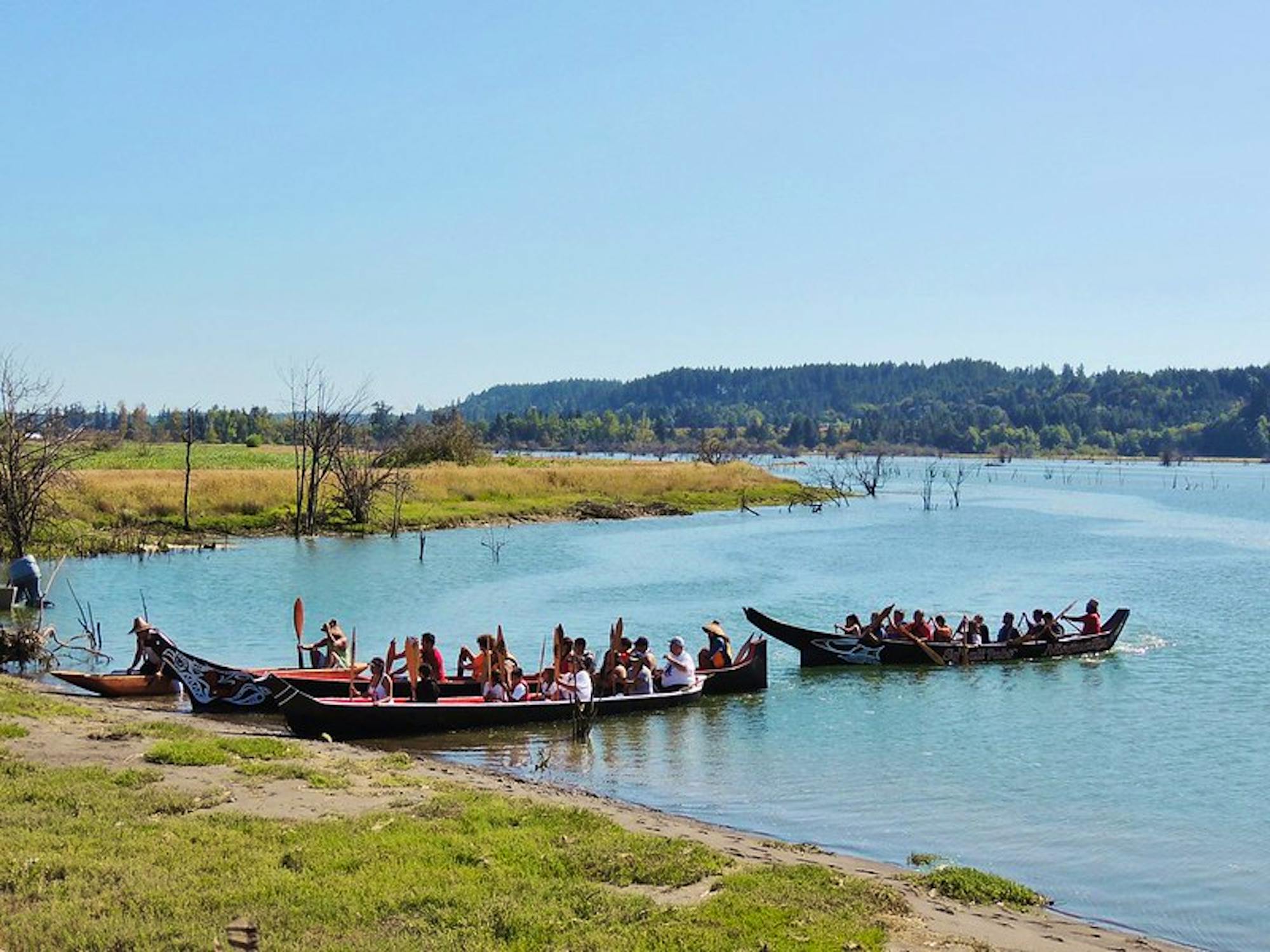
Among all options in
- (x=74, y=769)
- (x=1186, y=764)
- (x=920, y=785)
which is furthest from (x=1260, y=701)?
(x=74, y=769)

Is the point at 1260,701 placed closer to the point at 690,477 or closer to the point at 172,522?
the point at 172,522

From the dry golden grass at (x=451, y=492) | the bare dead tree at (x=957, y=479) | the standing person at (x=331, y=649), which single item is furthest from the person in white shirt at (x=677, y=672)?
the bare dead tree at (x=957, y=479)

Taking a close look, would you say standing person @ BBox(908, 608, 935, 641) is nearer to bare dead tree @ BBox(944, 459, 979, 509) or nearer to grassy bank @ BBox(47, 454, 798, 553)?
grassy bank @ BBox(47, 454, 798, 553)

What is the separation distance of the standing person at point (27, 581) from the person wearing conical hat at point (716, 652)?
17.5 metres

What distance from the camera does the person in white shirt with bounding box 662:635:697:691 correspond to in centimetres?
2414

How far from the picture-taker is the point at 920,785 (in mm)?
18344

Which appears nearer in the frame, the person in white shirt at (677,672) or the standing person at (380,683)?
the standing person at (380,683)

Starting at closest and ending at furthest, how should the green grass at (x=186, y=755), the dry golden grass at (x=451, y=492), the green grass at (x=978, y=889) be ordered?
the green grass at (x=978, y=889) → the green grass at (x=186, y=755) → the dry golden grass at (x=451, y=492)

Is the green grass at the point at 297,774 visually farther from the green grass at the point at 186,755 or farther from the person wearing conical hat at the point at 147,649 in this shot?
the person wearing conical hat at the point at 147,649

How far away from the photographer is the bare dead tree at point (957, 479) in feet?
317

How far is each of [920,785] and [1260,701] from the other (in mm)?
11238

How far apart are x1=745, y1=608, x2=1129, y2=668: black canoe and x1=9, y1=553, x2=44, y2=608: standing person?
1896 cm

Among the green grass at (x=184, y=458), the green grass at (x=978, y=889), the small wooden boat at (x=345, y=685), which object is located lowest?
the small wooden boat at (x=345, y=685)

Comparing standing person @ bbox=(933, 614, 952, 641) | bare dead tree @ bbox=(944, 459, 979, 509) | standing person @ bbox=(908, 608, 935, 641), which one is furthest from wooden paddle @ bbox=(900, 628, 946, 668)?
bare dead tree @ bbox=(944, 459, 979, 509)
